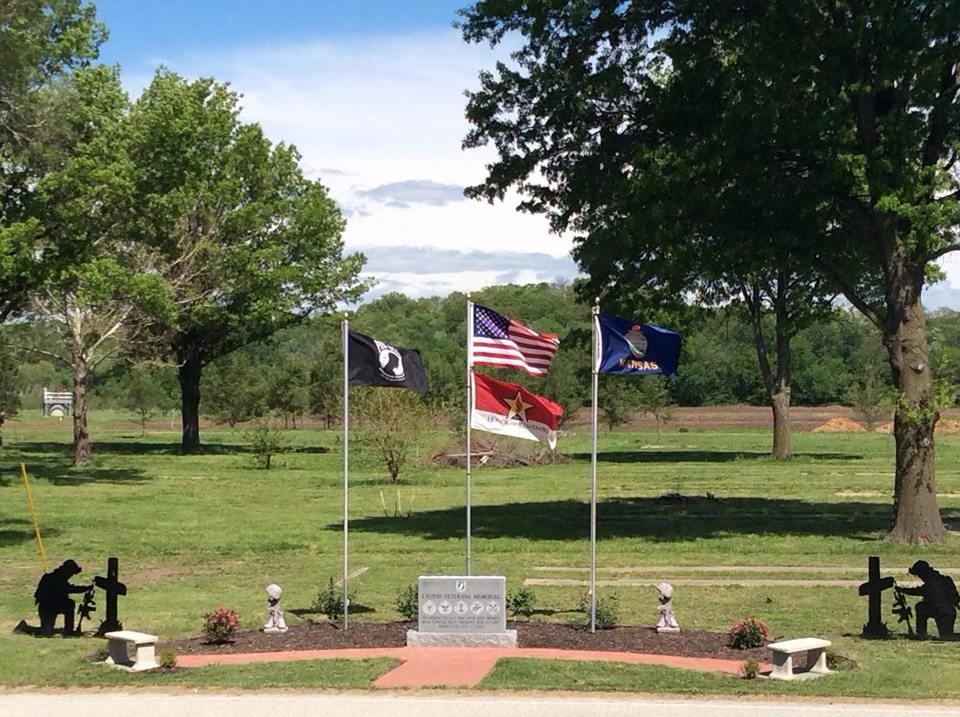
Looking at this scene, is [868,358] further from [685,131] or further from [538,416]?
[538,416]

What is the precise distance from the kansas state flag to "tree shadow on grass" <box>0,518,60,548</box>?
14.3 metres

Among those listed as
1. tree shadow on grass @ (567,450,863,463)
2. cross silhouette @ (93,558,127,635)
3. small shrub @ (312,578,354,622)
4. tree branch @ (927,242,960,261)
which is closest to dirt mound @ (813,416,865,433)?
tree shadow on grass @ (567,450,863,463)

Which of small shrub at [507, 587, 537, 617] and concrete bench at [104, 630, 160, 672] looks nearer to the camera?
concrete bench at [104, 630, 160, 672]

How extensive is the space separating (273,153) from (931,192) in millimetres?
41044

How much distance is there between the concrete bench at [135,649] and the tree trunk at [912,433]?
14434 millimetres

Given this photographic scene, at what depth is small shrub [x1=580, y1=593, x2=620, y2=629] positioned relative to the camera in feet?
45.7

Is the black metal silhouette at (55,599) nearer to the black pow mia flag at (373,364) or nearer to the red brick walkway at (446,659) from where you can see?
the red brick walkway at (446,659)

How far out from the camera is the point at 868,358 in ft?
369

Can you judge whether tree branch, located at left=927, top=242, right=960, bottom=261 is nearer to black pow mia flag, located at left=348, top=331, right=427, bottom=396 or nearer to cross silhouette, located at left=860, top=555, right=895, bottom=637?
cross silhouette, located at left=860, top=555, right=895, bottom=637

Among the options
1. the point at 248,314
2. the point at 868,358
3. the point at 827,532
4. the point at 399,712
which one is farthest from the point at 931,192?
the point at 868,358

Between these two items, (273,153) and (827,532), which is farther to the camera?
(273,153)

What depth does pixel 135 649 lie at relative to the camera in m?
12.1

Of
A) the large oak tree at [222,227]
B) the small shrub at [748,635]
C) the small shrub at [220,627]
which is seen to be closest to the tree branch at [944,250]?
the small shrub at [748,635]

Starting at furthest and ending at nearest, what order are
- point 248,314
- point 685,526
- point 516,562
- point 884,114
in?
point 248,314 → point 685,526 → point 884,114 → point 516,562
